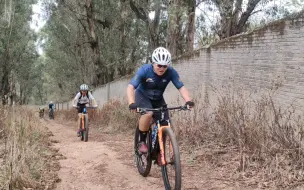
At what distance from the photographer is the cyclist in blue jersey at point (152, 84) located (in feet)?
16.1

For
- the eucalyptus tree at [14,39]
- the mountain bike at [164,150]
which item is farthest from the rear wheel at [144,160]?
the eucalyptus tree at [14,39]

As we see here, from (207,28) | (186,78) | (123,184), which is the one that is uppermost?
(207,28)

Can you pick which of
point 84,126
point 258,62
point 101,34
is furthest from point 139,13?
point 101,34

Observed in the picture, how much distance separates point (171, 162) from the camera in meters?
4.51

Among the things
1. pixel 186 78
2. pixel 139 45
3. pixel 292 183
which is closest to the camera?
pixel 292 183

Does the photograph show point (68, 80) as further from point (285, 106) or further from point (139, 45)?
point (285, 106)

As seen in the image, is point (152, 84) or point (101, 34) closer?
point (152, 84)

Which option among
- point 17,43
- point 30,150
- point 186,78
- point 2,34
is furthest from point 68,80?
point 30,150

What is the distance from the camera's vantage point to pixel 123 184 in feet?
17.0

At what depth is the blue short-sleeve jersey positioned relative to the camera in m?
5.07

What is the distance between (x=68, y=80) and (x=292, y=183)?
144ft

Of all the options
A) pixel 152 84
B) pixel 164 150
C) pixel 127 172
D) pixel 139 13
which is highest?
pixel 139 13

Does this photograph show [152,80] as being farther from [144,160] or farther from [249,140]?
[249,140]

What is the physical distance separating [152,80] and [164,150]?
1.02 meters
